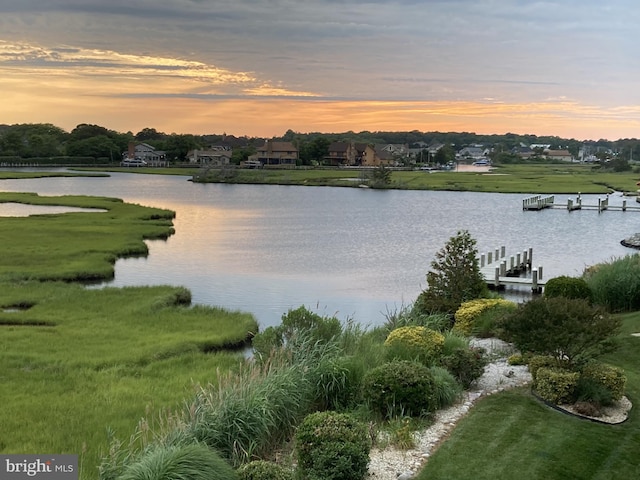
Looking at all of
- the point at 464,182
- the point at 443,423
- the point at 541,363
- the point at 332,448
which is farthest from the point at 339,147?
the point at 332,448

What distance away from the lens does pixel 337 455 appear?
28.8ft

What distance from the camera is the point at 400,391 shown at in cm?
1134

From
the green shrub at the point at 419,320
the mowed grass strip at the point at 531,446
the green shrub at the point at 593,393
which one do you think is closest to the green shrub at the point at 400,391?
the mowed grass strip at the point at 531,446

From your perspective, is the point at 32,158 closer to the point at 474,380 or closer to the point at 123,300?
the point at 123,300

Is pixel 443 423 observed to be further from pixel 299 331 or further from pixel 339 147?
pixel 339 147

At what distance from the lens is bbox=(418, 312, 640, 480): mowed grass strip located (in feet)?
30.6

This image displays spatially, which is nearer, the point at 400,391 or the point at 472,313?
the point at 400,391

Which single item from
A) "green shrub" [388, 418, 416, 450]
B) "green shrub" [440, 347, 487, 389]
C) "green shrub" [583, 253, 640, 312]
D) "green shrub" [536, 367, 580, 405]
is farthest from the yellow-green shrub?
"green shrub" [388, 418, 416, 450]

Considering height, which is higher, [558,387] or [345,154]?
[345,154]

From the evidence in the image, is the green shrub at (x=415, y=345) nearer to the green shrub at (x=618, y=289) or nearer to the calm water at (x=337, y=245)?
the calm water at (x=337, y=245)

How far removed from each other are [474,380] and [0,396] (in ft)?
34.7

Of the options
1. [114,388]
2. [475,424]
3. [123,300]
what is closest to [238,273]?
[123,300]

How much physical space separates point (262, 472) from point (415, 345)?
6.35 metres

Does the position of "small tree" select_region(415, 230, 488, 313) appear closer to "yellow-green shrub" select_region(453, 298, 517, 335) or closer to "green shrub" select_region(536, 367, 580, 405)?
"yellow-green shrub" select_region(453, 298, 517, 335)
